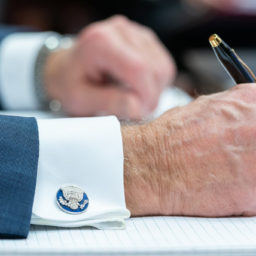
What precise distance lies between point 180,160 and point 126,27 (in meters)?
0.49

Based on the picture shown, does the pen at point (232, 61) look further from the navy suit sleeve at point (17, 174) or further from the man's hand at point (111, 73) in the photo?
the man's hand at point (111, 73)

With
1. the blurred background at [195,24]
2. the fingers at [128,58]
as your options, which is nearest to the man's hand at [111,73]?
the fingers at [128,58]

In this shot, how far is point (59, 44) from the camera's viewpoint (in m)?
0.95

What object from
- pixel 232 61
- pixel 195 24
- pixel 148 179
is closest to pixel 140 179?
pixel 148 179

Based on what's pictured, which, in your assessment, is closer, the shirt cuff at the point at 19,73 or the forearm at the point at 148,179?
the forearm at the point at 148,179

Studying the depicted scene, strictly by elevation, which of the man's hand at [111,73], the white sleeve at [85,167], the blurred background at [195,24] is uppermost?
the white sleeve at [85,167]

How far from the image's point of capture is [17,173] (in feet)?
1.26

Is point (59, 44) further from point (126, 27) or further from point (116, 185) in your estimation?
point (116, 185)

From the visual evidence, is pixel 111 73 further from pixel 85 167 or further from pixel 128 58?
pixel 85 167

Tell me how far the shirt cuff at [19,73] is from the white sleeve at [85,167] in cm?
47

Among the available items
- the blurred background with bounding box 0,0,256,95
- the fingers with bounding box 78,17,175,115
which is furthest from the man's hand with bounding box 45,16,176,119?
the blurred background with bounding box 0,0,256,95

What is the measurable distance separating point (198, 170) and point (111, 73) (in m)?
0.43

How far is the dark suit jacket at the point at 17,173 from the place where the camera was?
0.36 metres

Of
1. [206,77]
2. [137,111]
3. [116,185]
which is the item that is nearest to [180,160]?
[116,185]
